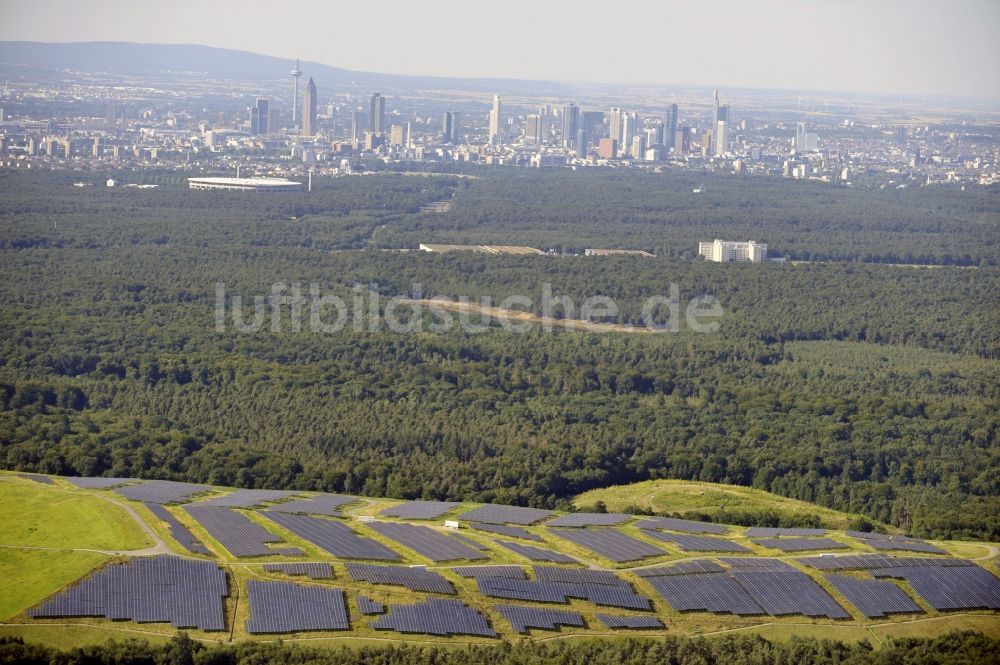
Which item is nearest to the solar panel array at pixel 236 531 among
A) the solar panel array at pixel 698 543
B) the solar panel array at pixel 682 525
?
the solar panel array at pixel 698 543

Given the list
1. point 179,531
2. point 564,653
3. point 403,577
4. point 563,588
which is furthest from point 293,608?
point 563,588

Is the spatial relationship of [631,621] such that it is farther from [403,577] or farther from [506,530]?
[506,530]

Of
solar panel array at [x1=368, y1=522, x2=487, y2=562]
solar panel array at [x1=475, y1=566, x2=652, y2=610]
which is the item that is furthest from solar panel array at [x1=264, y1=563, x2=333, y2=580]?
solar panel array at [x1=475, y1=566, x2=652, y2=610]

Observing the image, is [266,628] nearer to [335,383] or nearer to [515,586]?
[515,586]

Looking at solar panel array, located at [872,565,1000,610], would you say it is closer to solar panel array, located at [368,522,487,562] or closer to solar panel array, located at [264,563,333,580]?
solar panel array, located at [368,522,487,562]

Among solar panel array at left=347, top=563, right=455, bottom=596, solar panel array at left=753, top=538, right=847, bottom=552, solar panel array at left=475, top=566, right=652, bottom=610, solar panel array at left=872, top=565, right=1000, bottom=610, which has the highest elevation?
solar panel array at left=347, top=563, right=455, bottom=596
